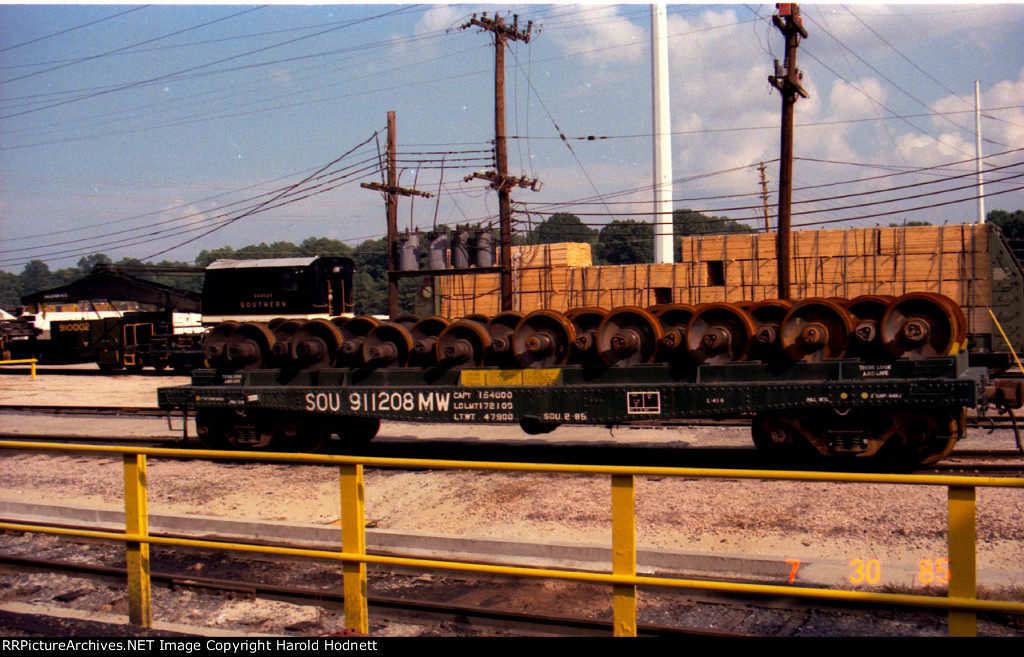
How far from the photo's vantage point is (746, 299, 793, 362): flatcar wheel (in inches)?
407

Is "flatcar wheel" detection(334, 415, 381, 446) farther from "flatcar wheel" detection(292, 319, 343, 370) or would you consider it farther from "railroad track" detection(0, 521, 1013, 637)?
"railroad track" detection(0, 521, 1013, 637)

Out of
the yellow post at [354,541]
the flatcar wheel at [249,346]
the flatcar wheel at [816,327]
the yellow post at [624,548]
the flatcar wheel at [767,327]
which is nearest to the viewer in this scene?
the yellow post at [624,548]

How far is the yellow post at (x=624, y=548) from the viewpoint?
14.9ft

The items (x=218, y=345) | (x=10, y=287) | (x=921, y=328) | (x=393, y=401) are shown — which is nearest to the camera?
(x=921, y=328)

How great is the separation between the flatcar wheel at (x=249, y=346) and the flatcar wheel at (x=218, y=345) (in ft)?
0.44

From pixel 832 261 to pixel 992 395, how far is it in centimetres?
1369

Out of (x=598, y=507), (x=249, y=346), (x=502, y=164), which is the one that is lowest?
(x=598, y=507)

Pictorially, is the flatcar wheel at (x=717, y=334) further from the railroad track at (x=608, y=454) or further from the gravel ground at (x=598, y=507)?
the gravel ground at (x=598, y=507)

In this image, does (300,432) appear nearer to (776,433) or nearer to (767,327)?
(776,433)

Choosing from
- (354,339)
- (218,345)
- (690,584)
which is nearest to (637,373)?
(354,339)

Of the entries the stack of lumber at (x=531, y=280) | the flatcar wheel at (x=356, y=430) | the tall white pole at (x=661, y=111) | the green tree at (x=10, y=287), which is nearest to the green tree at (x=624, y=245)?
the tall white pole at (x=661, y=111)

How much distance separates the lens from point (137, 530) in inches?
224

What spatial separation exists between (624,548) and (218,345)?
34.5 feet

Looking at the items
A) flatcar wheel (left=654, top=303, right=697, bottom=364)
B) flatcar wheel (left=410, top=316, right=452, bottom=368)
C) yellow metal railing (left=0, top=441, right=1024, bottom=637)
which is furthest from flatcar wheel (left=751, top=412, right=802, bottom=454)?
yellow metal railing (left=0, top=441, right=1024, bottom=637)
